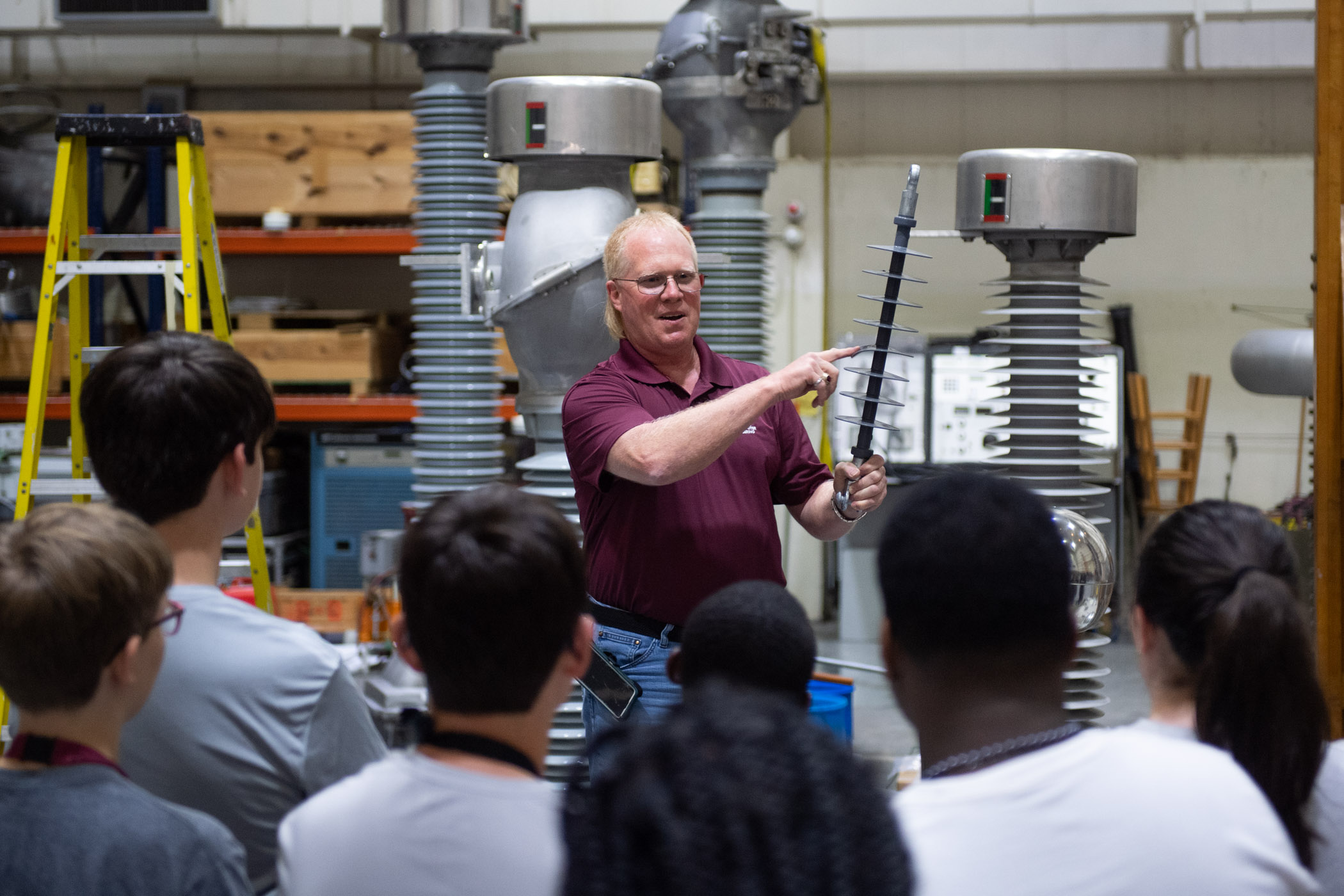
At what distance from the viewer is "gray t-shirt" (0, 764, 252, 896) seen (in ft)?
3.38

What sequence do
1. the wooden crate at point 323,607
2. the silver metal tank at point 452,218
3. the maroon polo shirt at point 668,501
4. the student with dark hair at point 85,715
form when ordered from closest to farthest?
the student with dark hair at point 85,715 < the maroon polo shirt at point 668,501 < the silver metal tank at point 452,218 < the wooden crate at point 323,607

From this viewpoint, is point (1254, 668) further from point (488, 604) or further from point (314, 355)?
point (314, 355)

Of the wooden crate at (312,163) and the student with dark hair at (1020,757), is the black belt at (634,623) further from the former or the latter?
the wooden crate at (312,163)

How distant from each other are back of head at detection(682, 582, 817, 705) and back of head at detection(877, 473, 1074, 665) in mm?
234

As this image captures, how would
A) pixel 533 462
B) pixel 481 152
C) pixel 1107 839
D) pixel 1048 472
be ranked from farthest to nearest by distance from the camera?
1. pixel 481 152
2. pixel 533 462
3. pixel 1048 472
4. pixel 1107 839

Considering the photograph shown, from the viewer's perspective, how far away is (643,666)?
219 cm

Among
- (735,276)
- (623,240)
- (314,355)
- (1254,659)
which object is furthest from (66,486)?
(314,355)

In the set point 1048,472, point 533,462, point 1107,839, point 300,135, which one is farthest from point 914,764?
point 300,135

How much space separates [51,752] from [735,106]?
333 cm

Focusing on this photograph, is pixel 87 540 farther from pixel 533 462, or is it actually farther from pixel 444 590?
pixel 533 462

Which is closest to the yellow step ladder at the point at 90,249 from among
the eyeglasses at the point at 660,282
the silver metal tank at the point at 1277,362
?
the eyeglasses at the point at 660,282

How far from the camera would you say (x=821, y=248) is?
683 cm

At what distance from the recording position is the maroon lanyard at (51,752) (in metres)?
1.10

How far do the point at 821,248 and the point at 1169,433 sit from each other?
2.00m
